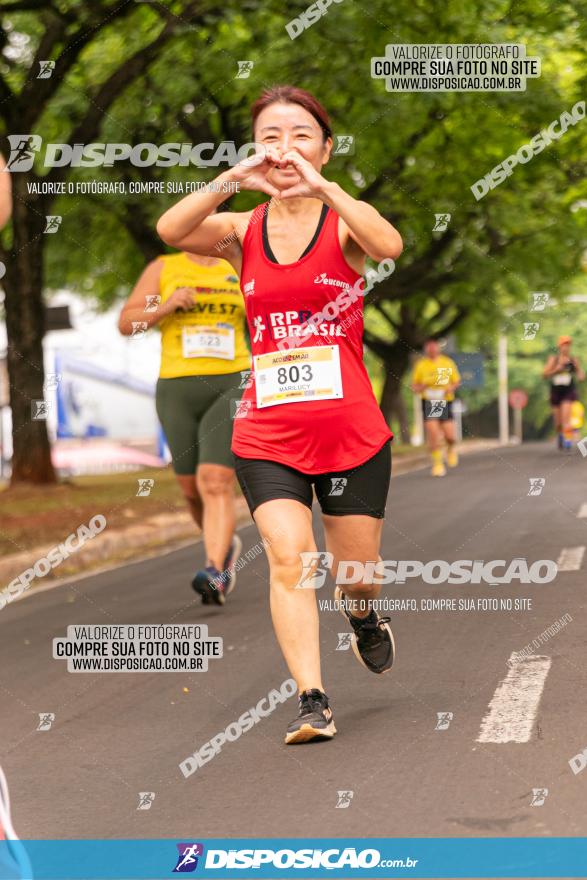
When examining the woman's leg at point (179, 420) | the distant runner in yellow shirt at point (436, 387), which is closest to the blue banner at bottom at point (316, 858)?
the woman's leg at point (179, 420)

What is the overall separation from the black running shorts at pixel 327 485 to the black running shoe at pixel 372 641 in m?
0.59

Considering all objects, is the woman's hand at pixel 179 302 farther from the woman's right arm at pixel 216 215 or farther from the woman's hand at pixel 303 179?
the woman's hand at pixel 303 179

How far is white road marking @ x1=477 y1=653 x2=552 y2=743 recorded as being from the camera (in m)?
4.99

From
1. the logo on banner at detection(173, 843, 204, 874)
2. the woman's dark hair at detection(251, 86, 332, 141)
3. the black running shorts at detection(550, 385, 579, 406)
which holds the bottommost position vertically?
the logo on banner at detection(173, 843, 204, 874)

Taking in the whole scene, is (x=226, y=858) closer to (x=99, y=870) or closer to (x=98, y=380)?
(x=99, y=870)

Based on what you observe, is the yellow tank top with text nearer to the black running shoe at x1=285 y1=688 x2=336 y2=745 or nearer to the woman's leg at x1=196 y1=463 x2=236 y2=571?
the woman's leg at x1=196 y1=463 x2=236 y2=571

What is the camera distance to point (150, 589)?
9.65m

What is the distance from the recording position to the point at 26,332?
1800cm

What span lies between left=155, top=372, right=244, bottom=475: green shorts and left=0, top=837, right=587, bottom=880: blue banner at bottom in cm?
423

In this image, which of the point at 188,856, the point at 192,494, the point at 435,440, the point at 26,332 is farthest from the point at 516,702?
the point at 435,440

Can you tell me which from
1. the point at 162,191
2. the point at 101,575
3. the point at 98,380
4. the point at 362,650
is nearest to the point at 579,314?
the point at 98,380

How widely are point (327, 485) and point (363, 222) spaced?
0.93 metres

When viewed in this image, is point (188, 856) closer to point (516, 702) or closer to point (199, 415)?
point (516, 702)

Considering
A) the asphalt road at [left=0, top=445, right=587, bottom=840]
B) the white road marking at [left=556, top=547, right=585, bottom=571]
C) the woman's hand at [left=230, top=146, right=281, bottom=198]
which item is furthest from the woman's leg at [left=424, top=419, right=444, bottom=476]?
the woman's hand at [left=230, top=146, right=281, bottom=198]
